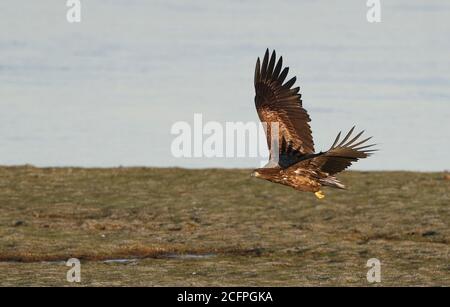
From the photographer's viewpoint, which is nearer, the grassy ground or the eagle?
the eagle

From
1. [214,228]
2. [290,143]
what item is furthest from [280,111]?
[214,228]

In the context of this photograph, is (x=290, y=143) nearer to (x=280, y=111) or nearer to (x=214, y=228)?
(x=280, y=111)

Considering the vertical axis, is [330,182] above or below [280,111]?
below

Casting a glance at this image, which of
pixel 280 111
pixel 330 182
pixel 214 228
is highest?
pixel 280 111

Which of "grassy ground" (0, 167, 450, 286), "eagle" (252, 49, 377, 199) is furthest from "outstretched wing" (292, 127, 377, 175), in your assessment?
"grassy ground" (0, 167, 450, 286)

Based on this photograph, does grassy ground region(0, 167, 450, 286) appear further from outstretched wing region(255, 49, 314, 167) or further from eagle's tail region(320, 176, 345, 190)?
eagle's tail region(320, 176, 345, 190)

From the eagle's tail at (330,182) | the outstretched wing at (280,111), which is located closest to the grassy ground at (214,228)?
the outstretched wing at (280,111)

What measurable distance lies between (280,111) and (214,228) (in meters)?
22.1

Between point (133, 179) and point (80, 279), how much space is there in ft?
91.7

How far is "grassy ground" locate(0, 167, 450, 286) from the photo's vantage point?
39.5 metres

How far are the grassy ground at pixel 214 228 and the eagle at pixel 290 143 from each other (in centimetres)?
1002

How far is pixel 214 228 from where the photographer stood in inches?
1978

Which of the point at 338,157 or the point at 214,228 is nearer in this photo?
the point at 338,157
